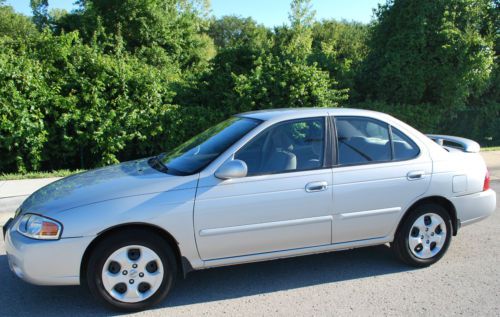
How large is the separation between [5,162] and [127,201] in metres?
6.67

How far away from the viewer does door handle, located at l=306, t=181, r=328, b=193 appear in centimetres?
429

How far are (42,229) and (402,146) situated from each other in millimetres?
3383

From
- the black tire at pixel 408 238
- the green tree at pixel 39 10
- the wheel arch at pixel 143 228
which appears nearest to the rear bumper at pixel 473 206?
the black tire at pixel 408 238

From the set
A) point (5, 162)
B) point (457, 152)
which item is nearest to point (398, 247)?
point (457, 152)

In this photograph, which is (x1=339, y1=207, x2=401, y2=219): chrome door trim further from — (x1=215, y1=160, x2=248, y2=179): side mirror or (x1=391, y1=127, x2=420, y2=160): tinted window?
(x1=215, y1=160, x2=248, y2=179): side mirror

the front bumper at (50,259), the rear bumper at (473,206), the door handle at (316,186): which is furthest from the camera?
the rear bumper at (473,206)

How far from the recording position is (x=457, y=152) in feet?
16.8

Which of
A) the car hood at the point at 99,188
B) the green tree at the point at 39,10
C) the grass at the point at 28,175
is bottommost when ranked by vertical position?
the grass at the point at 28,175

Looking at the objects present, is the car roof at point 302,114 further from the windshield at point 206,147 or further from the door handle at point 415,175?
the door handle at point 415,175

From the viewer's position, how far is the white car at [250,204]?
3787mm

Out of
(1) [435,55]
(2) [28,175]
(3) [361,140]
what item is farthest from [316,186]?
(1) [435,55]

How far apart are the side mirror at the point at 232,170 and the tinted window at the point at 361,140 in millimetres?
1020

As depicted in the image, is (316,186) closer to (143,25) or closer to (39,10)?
(143,25)

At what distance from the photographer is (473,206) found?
4.97 metres
